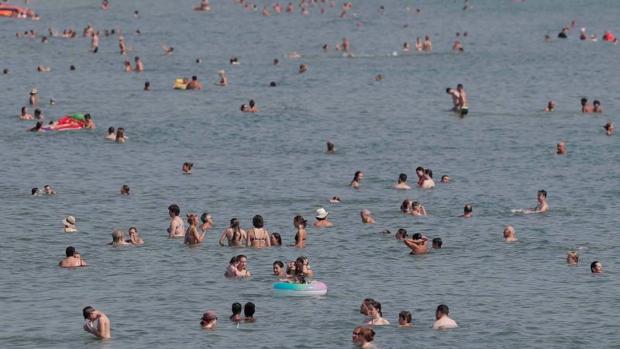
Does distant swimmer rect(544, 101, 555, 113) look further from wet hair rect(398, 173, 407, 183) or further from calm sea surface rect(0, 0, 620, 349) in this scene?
wet hair rect(398, 173, 407, 183)

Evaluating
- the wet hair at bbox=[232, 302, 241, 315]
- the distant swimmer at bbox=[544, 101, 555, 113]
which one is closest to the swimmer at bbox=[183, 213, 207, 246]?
the wet hair at bbox=[232, 302, 241, 315]

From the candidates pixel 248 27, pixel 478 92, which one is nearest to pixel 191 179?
pixel 478 92

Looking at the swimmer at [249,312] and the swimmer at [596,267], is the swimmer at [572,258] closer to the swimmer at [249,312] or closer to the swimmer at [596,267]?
the swimmer at [596,267]

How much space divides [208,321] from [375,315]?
441cm

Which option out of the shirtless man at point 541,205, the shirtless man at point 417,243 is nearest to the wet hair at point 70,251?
the shirtless man at point 417,243

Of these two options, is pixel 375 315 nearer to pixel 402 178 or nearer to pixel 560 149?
pixel 402 178

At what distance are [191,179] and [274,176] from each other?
375 centimetres

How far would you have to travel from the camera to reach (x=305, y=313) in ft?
133

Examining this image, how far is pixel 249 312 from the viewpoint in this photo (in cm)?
3909

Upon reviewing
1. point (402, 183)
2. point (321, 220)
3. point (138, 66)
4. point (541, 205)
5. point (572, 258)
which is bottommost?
point (572, 258)

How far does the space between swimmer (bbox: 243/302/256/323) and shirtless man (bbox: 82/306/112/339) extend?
12.4 ft

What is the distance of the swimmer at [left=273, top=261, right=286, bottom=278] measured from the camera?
43.5 m

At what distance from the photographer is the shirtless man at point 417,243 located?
47906mm

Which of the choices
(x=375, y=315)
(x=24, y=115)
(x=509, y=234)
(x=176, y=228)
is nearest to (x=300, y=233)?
(x=176, y=228)
